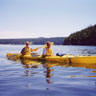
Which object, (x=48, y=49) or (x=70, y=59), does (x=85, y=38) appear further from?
(x=70, y=59)

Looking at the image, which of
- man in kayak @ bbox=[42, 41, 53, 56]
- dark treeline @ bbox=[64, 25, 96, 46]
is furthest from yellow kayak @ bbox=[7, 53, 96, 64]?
dark treeline @ bbox=[64, 25, 96, 46]

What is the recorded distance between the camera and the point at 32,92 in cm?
574

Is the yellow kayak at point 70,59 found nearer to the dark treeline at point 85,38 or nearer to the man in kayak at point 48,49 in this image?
the man in kayak at point 48,49

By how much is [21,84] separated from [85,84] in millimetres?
2386

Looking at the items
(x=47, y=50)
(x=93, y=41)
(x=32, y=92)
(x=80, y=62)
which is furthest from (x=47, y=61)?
(x=93, y=41)

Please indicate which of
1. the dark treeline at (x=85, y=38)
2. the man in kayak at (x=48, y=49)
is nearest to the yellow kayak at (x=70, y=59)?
the man in kayak at (x=48, y=49)

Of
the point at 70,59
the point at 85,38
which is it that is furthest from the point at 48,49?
the point at 85,38

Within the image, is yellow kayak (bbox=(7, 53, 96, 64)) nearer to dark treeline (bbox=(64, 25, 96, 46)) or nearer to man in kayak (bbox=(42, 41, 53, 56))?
man in kayak (bbox=(42, 41, 53, 56))

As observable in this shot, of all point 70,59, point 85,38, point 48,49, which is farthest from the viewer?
point 85,38

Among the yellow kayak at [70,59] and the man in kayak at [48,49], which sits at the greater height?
the man in kayak at [48,49]

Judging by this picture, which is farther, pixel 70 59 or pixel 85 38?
pixel 85 38

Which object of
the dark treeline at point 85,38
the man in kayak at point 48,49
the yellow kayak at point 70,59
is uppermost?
the dark treeline at point 85,38

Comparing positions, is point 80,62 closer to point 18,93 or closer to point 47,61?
point 47,61

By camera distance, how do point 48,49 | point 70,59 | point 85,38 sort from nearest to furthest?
point 70,59, point 48,49, point 85,38
